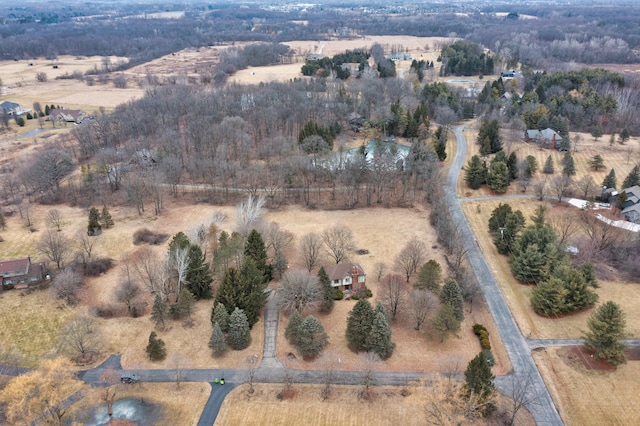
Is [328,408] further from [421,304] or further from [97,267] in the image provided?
[97,267]

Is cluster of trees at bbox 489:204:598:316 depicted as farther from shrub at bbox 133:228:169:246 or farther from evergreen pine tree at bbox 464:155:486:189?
shrub at bbox 133:228:169:246

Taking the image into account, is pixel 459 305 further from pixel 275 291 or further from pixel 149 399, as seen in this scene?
pixel 149 399

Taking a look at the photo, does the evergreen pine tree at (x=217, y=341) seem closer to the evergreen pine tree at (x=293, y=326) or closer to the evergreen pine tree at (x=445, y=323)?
the evergreen pine tree at (x=293, y=326)

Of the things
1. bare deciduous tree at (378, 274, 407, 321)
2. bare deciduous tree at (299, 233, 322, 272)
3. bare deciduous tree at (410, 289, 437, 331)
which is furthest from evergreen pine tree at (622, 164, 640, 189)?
bare deciduous tree at (299, 233, 322, 272)

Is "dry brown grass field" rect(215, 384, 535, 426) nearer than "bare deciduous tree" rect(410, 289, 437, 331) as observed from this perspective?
Yes

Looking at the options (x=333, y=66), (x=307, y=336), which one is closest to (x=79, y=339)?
(x=307, y=336)
